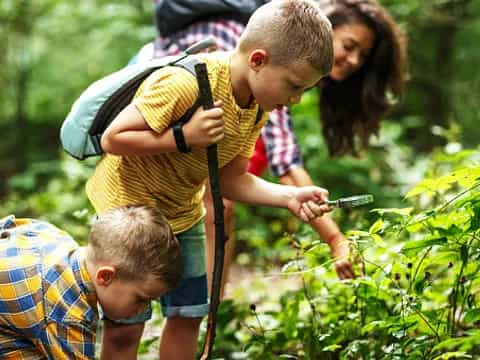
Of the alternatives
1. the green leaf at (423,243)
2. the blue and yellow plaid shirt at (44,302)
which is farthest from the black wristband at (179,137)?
the green leaf at (423,243)

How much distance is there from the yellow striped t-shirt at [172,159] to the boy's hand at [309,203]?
25 cm

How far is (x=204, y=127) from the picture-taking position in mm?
2428

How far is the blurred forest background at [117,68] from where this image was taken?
6.43 m

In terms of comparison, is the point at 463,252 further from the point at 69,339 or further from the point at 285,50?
the point at 69,339

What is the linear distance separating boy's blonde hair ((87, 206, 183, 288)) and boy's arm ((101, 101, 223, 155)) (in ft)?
0.68

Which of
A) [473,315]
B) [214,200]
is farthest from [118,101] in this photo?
[473,315]

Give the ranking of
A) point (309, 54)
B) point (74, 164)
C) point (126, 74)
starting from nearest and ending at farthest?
1. point (309, 54)
2. point (126, 74)
3. point (74, 164)

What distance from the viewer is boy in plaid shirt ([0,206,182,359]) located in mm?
2389

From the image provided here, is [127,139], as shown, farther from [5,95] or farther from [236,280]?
[5,95]

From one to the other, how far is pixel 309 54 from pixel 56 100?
6016 millimetres

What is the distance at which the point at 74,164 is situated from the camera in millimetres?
6918

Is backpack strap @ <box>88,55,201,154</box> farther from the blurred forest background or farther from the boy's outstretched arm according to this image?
the blurred forest background

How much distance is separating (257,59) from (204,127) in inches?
10.7

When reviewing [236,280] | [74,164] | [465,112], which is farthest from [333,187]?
[74,164]
